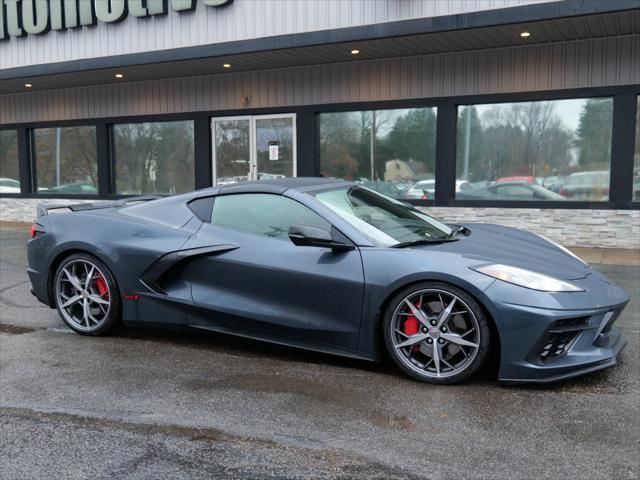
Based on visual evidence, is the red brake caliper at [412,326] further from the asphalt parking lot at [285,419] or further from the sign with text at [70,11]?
the sign with text at [70,11]

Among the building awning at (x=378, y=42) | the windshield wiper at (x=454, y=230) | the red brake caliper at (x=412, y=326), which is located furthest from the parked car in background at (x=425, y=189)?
the red brake caliper at (x=412, y=326)

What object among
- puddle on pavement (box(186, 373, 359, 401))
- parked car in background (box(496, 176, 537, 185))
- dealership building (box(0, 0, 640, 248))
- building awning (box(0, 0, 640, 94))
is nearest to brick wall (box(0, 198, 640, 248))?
dealership building (box(0, 0, 640, 248))

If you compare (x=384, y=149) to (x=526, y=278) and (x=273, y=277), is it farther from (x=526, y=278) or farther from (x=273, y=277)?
(x=526, y=278)

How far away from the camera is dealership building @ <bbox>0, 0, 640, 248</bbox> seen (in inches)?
381

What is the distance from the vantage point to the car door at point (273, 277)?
4.02 metres

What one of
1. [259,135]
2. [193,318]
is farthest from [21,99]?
[193,318]

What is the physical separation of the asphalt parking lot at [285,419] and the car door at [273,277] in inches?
12.8

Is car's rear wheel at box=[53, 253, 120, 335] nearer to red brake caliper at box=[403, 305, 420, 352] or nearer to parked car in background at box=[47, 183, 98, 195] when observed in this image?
red brake caliper at box=[403, 305, 420, 352]

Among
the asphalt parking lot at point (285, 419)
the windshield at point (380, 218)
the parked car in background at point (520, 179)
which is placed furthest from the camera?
the parked car in background at point (520, 179)

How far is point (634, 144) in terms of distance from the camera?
9.91m

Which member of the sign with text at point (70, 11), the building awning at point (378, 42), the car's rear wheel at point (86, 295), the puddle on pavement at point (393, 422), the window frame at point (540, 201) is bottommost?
the puddle on pavement at point (393, 422)

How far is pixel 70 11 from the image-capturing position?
12.6 meters

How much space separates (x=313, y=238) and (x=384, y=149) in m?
8.22

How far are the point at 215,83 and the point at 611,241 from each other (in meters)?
8.61
